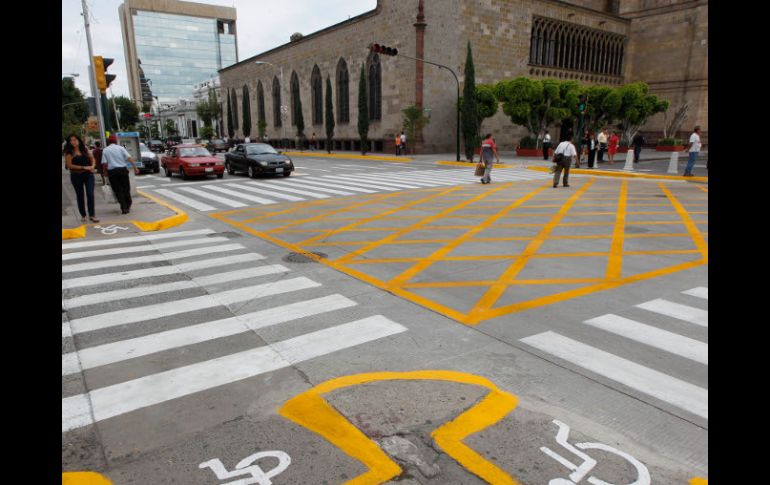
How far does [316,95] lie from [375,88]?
36.5ft

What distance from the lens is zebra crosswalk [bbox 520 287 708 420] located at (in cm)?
393

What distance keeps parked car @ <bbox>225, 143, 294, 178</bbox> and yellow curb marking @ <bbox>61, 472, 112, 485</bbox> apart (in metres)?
19.7

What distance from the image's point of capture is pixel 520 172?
24.9 meters

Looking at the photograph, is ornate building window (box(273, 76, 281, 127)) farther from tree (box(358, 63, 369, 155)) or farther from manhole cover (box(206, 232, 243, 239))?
manhole cover (box(206, 232, 243, 239))

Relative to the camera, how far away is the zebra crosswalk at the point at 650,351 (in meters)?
3.93

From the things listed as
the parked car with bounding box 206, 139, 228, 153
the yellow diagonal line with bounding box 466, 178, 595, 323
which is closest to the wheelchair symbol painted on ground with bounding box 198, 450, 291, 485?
the yellow diagonal line with bounding box 466, 178, 595, 323

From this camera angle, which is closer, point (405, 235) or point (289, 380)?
point (289, 380)

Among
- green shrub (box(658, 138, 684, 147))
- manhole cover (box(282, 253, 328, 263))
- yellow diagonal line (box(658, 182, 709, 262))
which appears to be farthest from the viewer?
green shrub (box(658, 138, 684, 147))

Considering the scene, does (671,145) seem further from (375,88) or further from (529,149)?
(375,88)

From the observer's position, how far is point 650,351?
466 centimetres

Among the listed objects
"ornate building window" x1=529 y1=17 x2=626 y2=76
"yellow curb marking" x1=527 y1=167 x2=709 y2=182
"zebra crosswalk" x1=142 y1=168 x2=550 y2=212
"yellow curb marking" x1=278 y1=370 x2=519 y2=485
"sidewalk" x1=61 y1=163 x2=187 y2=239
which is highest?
"ornate building window" x1=529 y1=17 x2=626 y2=76
